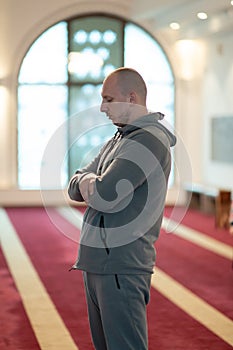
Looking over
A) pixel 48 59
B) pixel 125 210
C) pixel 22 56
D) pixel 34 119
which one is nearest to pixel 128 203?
pixel 125 210

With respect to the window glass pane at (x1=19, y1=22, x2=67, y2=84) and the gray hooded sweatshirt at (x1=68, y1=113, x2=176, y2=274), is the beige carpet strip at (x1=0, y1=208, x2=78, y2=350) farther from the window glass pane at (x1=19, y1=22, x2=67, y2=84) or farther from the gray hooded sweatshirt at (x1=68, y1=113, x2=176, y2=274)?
the window glass pane at (x1=19, y1=22, x2=67, y2=84)

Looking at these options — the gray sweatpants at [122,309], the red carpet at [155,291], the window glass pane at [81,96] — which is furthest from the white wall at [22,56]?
the gray sweatpants at [122,309]

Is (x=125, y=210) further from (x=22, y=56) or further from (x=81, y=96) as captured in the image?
(x=81, y=96)

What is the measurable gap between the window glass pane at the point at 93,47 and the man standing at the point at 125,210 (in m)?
12.3

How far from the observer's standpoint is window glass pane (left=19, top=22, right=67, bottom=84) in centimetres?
1466

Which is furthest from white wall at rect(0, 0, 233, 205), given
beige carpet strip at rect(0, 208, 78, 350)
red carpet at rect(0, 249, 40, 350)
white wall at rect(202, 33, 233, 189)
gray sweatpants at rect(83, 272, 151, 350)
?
gray sweatpants at rect(83, 272, 151, 350)

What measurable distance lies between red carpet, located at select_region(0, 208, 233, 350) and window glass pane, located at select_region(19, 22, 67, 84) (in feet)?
15.4

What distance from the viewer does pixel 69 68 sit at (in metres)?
14.9

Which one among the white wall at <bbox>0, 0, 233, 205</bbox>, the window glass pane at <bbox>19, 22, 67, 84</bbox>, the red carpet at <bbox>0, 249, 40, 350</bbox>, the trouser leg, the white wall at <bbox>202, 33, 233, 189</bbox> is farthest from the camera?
the window glass pane at <bbox>19, 22, 67, 84</bbox>

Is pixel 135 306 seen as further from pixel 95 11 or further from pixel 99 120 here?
pixel 95 11

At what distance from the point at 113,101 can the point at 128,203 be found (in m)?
0.39

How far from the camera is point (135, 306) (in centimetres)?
279

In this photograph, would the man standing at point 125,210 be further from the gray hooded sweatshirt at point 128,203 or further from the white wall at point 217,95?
the white wall at point 217,95

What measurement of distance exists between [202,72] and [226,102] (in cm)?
159
